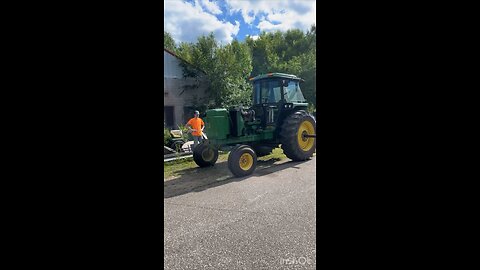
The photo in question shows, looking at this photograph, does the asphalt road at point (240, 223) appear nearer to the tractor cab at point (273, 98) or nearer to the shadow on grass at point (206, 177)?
the shadow on grass at point (206, 177)

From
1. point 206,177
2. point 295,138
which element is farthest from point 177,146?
point 295,138

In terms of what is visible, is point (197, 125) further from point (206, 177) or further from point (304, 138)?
point (304, 138)

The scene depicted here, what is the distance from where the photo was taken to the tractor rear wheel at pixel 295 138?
571cm

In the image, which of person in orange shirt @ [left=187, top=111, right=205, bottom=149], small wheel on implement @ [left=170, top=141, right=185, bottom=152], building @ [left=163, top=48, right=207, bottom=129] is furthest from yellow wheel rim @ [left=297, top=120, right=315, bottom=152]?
building @ [left=163, top=48, right=207, bottom=129]

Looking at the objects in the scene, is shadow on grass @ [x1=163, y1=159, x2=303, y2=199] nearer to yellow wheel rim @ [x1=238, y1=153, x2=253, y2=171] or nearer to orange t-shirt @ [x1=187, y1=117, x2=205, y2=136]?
yellow wheel rim @ [x1=238, y1=153, x2=253, y2=171]

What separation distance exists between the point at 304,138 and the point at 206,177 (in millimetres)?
2497

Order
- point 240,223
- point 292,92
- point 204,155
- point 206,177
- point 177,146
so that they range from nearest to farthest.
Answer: point 240,223 < point 206,177 < point 204,155 < point 292,92 < point 177,146

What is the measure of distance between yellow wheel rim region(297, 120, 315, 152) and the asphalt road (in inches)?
55.8

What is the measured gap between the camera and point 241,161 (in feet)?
15.8

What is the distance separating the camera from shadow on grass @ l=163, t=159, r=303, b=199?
411cm
